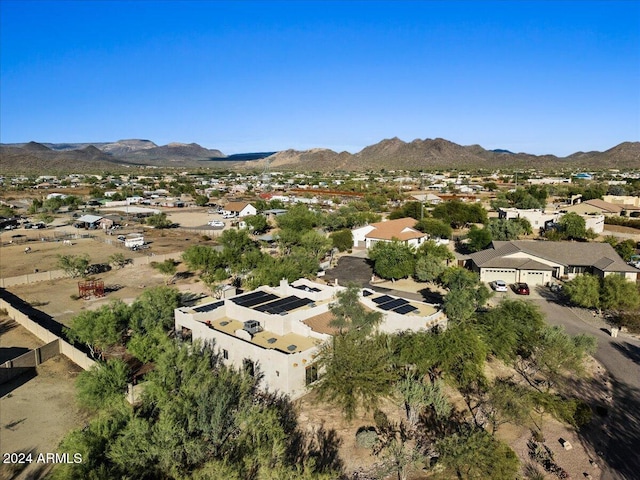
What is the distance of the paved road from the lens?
17.0m

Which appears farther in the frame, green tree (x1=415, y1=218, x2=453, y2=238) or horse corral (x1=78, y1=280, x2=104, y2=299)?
green tree (x1=415, y1=218, x2=453, y2=238)

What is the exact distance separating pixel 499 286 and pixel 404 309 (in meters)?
15.5

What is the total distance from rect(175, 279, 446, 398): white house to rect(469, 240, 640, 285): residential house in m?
16.2

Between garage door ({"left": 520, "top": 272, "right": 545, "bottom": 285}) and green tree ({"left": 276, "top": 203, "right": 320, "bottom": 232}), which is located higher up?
green tree ({"left": 276, "top": 203, "right": 320, "bottom": 232})

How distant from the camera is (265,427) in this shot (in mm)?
15992

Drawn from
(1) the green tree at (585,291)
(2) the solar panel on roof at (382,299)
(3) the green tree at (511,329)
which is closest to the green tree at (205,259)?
(2) the solar panel on roof at (382,299)

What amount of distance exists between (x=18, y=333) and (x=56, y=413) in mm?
11867

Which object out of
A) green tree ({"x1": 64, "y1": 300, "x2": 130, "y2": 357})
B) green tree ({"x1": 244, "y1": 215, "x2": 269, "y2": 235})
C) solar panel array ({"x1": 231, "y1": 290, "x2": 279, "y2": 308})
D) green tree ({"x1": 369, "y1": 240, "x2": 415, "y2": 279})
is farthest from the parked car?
green tree ({"x1": 244, "y1": 215, "x2": 269, "y2": 235})

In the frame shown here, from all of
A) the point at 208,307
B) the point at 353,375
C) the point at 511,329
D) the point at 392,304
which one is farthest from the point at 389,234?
the point at 353,375

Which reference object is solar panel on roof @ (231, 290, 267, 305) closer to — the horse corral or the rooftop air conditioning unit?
the rooftop air conditioning unit

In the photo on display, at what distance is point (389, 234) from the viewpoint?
176 feet

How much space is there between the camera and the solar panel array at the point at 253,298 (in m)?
26.6

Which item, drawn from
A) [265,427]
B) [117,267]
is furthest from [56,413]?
[117,267]

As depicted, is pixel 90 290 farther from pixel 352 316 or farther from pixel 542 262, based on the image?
pixel 542 262
